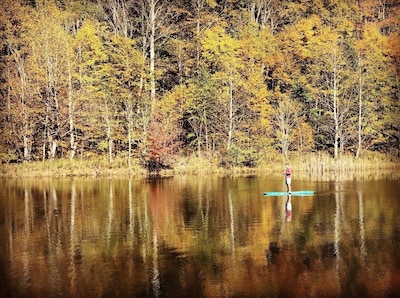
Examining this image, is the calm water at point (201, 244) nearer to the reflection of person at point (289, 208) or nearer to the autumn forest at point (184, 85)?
the reflection of person at point (289, 208)

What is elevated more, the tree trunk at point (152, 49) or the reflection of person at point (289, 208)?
the tree trunk at point (152, 49)

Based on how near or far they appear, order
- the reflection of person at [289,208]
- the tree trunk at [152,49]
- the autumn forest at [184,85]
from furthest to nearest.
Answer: the tree trunk at [152,49]
the autumn forest at [184,85]
the reflection of person at [289,208]

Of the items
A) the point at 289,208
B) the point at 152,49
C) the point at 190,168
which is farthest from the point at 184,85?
the point at 289,208

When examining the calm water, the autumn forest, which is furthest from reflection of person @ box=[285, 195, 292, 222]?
the autumn forest

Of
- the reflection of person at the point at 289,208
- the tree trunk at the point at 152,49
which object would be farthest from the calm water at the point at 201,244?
the tree trunk at the point at 152,49

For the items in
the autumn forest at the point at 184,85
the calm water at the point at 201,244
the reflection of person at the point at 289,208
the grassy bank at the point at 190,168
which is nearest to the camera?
the calm water at the point at 201,244

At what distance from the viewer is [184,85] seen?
52.8 metres

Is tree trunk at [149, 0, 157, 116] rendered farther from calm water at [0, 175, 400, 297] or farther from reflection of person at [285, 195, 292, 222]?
reflection of person at [285, 195, 292, 222]

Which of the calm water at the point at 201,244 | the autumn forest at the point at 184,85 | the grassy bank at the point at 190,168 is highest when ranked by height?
the autumn forest at the point at 184,85

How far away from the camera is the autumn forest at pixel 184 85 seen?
156 feet

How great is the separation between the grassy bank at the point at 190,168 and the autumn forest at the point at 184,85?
108cm

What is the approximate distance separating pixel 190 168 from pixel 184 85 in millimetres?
10727

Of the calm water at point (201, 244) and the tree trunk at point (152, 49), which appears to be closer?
the calm water at point (201, 244)

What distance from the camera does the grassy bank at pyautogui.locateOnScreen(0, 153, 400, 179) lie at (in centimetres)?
4350
